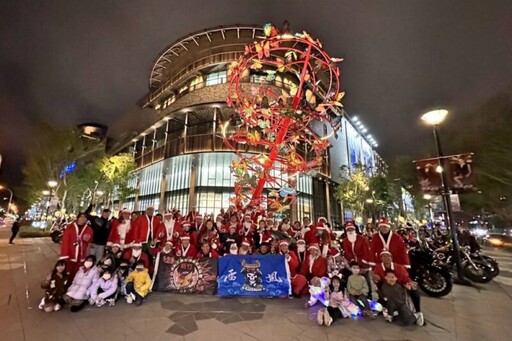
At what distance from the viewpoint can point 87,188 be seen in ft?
92.7

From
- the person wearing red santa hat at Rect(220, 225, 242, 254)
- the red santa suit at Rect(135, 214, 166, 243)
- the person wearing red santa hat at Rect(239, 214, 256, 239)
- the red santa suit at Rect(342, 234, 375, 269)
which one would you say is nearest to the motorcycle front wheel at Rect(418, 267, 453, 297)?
the red santa suit at Rect(342, 234, 375, 269)

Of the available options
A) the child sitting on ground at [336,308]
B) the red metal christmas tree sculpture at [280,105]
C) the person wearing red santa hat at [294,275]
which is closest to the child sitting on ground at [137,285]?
the person wearing red santa hat at [294,275]

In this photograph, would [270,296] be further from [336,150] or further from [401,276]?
[336,150]

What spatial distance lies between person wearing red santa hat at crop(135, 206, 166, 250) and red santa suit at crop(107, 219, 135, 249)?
22cm

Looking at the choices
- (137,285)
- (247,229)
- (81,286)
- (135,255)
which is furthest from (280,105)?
(81,286)

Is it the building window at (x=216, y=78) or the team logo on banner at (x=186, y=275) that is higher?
the building window at (x=216, y=78)

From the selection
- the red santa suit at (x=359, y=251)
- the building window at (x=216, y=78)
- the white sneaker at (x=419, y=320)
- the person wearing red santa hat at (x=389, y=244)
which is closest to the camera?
the white sneaker at (x=419, y=320)

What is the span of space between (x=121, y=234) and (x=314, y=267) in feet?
20.0

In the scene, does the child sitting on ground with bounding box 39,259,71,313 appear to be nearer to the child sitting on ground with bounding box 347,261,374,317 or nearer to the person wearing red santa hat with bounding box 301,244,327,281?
the person wearing red santa hat with bounding box 301,244,327,281

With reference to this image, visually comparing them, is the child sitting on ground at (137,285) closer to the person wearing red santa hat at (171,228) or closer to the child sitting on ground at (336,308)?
the person wearing red santa hat at (171,228)

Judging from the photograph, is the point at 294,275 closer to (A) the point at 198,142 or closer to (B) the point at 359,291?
(B) the point at 359,291

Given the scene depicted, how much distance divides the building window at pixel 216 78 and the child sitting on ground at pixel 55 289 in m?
31.8

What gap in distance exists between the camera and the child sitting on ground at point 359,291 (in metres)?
5.19

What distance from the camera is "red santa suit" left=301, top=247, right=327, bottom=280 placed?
637cm
